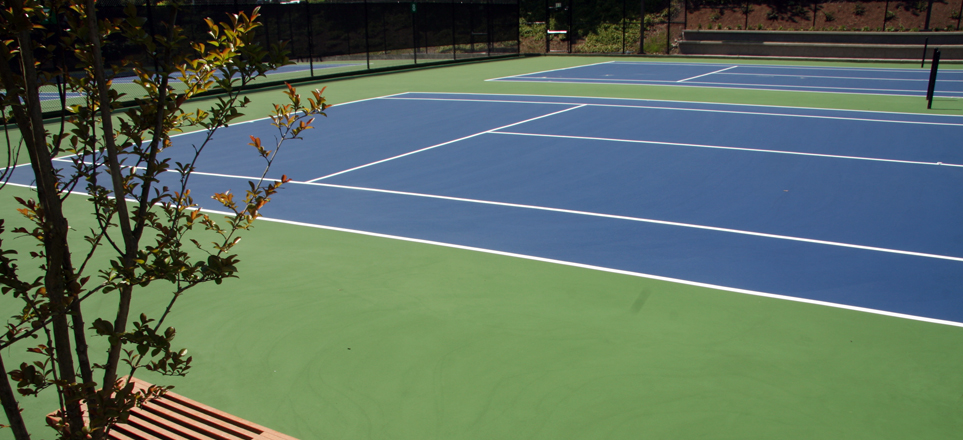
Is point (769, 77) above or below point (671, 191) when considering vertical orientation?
below

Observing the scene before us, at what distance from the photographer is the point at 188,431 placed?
371 cm

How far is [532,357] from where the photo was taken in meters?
4.89

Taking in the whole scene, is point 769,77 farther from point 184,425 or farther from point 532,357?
point 184,425

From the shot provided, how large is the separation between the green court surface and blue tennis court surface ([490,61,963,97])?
16.9 metres

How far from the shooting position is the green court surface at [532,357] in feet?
13.6

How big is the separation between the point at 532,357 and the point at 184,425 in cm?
219

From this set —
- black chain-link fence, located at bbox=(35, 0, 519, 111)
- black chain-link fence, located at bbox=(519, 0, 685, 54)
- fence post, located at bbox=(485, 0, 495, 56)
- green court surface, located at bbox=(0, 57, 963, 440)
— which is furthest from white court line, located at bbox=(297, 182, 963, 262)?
black chain-link fence, located at bbox=(519, 0, 685, 54)

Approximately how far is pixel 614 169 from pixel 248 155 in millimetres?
6091

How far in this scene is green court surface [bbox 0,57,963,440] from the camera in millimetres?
4141

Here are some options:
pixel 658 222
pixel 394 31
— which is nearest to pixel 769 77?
pixel 394 31

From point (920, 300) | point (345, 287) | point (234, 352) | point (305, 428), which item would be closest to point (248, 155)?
point (345, 287)

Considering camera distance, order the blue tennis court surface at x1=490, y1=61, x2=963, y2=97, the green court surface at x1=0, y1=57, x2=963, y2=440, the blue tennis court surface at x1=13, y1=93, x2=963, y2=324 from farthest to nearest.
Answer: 1. the blue tennis court surface at x1=490, y1=61, x2=963, y2=97
2. the blue tennis court surface at x1=13, y1=93, x2=963, y2=324
3. the green court surface at x1=0, y1=57, x2=963, y2=440

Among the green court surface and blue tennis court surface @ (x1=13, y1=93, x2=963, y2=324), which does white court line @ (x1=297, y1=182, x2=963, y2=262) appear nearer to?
blue tennis court surface @ (x1=13, y1=93, x2=963, y2=324)

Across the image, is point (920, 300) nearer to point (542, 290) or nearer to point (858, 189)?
point (542, 290)
